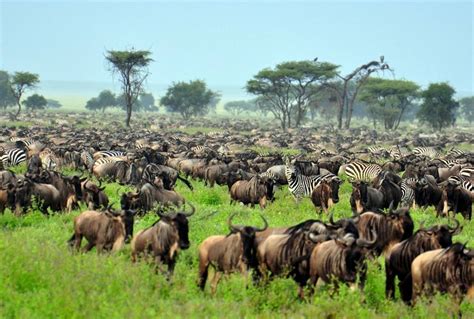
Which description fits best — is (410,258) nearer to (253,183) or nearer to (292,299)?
(292,299)

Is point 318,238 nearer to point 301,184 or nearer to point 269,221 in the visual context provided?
point 269,221

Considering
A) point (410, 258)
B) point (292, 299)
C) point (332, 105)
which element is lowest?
point (292, 299)

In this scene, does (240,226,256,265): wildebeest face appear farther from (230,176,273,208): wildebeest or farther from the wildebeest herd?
(230,176,273,208): wildebeest

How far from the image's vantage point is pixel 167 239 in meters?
9.34

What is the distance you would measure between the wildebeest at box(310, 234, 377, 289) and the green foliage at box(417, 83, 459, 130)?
2355 inches

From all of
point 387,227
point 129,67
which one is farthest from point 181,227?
point 129,67

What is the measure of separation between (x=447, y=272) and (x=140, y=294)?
12.6 feet

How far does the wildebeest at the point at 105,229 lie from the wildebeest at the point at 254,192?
5905mm

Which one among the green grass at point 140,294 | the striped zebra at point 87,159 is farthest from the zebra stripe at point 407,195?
the striped zebra at point 87,159

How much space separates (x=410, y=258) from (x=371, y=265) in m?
0.86

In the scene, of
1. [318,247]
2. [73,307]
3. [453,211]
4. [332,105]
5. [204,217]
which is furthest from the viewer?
[332,105]

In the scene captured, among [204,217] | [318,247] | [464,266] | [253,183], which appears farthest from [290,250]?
[253,183]

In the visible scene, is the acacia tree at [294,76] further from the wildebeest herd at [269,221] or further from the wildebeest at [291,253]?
the wildebeest at [291,253]

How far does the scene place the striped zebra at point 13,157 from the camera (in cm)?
2345
